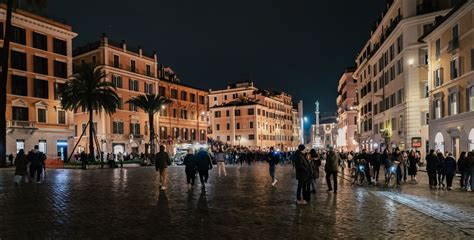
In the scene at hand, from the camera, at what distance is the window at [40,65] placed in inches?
2175

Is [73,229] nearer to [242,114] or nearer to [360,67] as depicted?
[360,67]

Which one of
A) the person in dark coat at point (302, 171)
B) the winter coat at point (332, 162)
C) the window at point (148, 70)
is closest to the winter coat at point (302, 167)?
the person in dark coat at point (302, 171)

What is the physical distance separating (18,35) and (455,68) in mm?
45389

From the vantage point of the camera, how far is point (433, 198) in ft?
53.0

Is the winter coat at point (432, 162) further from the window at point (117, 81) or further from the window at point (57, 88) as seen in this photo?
the window at point (117, 81)

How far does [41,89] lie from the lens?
55.8m

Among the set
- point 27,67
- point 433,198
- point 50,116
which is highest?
point 27,67

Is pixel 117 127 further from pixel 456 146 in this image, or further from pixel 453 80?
pixel 453 80

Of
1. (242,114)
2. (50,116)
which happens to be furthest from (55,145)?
(242,114)

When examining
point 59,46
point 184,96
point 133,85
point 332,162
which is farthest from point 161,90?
point 332,162

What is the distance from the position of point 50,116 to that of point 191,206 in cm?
4760

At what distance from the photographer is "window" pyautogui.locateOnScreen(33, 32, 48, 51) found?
55206 mm

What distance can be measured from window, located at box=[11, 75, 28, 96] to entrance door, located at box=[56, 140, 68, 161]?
7.27 m

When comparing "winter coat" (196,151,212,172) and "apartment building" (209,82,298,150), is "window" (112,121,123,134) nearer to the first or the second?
"apartment building" (209,82,298,150)
